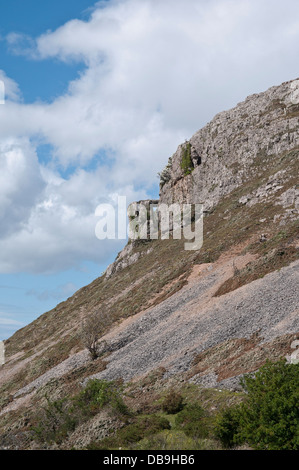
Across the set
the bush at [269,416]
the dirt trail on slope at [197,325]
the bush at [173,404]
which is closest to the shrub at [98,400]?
the bush at [173,404]

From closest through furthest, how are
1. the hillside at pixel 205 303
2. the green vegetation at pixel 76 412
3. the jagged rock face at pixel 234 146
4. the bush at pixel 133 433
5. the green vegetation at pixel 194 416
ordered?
1. the green vegetation at pixel 194 416
2. the bush at pixel 133 433
3. the green vegetation at pixel 76 412
4. the hillside at pixel 205 303
5. the jagged rock face at pixel 234 146

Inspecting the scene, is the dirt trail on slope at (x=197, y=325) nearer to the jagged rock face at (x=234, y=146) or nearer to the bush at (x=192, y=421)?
the bush at (x=192, y=421)

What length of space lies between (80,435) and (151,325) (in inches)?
813

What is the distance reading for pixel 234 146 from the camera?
8706 cm

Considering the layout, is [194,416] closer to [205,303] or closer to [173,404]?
[173,404]

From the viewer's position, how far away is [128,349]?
35.7 metres

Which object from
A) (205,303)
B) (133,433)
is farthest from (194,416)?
(205,303)

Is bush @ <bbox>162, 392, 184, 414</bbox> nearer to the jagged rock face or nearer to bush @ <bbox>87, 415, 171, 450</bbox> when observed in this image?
bush @ <bbox>87, 415, 171, 450</bbox>

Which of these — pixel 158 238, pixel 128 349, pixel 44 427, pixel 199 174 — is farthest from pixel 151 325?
pixel 199 174

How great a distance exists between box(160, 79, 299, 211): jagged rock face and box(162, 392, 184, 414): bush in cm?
6145

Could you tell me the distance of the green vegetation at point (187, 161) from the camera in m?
98.7

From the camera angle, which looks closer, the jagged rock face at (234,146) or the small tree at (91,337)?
the small tree at (91,337)

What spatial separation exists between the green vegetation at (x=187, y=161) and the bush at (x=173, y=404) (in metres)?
81.5

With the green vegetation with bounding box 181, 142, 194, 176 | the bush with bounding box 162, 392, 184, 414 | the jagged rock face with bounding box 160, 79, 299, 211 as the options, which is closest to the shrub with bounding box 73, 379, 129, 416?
the bush with bounding box 162, 392, 184, 414
